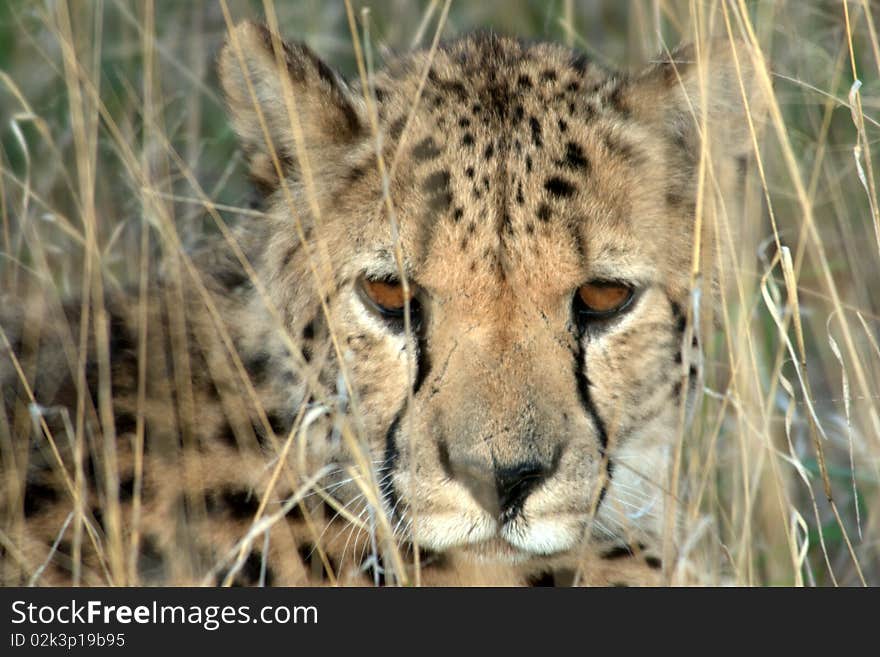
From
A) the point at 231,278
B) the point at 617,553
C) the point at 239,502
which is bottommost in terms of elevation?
the point at 617,553

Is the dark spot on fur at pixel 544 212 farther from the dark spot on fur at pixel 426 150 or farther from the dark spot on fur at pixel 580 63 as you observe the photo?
the dark spot on fur at pixel 580 63

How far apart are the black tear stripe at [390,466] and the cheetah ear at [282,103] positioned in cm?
59

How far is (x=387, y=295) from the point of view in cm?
272

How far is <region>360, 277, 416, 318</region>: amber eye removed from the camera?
269 centimetres

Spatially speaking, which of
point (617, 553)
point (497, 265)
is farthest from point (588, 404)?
point (617, 553)

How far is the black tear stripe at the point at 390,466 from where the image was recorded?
2.65 metres

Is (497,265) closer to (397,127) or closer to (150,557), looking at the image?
(397,127)

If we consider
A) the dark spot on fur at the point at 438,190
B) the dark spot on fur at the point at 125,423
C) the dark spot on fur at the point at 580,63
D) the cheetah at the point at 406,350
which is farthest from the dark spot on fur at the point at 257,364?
the dark spot on fur at the point at 580,63

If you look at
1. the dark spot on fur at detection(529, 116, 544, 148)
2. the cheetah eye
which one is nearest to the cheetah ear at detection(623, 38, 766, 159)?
the dark spot on fur at detection(529, 116, 544, 148)

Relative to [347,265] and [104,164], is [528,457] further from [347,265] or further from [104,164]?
[104,164]

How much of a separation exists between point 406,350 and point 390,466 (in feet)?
0.79

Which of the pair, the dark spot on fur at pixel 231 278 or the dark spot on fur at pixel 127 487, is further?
the dark spot on fur at pixel 231 278

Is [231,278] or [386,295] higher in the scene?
[231,278]

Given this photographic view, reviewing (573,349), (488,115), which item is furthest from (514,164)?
(573,349)
